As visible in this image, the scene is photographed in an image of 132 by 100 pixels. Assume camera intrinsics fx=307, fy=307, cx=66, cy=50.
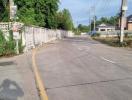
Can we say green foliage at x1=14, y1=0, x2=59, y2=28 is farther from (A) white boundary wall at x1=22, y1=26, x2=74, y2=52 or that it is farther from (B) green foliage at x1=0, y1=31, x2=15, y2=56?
(B) green foliage at x1=0, y1=31, x2=15, y2=56

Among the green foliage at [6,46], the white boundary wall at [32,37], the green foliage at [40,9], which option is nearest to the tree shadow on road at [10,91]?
the green foliage at [6,46]

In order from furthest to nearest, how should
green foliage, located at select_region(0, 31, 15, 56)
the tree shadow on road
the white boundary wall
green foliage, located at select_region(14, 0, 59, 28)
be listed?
green foliage, located at select_region(14, 0, 59, 28) → the white boundary wall → green foliage, located at select_region(0, 31, 15, 56) → the tree shadow on road

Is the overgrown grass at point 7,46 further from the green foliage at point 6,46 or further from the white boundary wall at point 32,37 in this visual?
the white boundary wall at point 32,37

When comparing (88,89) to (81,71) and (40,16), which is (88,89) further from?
(40,16)

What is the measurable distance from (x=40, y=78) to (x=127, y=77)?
3.10m

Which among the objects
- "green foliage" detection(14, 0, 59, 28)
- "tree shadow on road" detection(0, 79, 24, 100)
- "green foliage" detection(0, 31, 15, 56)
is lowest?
"tree shadow on road" detection(0, 79, 24, 100)

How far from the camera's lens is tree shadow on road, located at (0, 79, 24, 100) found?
8195mm

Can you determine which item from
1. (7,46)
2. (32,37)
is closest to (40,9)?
(32,37)

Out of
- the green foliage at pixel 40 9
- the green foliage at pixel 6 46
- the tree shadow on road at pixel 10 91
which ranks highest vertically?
the green foliage at pixel 40 9

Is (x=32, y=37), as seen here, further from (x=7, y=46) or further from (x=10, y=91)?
(x=10, y=91)

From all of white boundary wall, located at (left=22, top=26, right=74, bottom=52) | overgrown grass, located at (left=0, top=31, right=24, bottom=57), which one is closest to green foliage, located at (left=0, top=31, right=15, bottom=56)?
overgrown grass, located at (left=0, top=31, right=24, bottom=57)

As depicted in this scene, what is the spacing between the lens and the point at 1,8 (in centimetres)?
4056

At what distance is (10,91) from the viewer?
29.0 feet

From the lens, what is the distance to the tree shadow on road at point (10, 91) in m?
8.20
